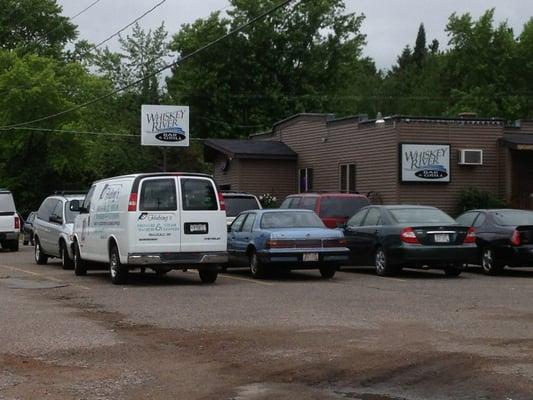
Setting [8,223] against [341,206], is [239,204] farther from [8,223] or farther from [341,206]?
[8,223]

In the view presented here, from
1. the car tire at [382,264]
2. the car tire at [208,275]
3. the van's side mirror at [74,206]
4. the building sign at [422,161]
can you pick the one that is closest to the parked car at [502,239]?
the car tire at [382,264]

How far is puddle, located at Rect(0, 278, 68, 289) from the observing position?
1830 cm

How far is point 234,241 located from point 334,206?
384 cm

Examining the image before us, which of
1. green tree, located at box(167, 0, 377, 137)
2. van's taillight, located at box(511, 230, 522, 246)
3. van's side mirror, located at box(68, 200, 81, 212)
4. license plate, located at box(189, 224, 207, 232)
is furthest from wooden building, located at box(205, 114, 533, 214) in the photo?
green tree, located at box(167, 0, 377, 137)

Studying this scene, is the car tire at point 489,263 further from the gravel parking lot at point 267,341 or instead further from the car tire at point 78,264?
the car tire at point 78,264

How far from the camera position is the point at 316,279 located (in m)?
20.0

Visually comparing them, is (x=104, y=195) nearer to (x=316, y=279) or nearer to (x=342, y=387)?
(x=316, y=279)

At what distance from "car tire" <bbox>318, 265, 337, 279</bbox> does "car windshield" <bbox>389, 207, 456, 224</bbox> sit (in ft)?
5.62

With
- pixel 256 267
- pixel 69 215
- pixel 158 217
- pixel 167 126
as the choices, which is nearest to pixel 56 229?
pixel 69 215

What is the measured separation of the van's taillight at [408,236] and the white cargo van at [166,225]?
3716 mm

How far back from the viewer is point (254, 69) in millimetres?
66125

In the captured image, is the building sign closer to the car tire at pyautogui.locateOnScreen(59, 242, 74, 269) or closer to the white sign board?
the car tire at pyautogui.locateOnScreen(59, 242, 74, 269)

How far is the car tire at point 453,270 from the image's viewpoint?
20650 millimetres

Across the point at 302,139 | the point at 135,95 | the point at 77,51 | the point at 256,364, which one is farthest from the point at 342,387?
the point at 77,51
